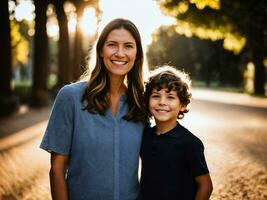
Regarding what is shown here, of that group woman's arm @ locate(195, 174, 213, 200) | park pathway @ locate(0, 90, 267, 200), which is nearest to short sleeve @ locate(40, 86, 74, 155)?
woman's arm @ locate(195, 174, 213, 200)

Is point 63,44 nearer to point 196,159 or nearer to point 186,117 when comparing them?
point 186,117

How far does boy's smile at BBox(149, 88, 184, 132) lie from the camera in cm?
321

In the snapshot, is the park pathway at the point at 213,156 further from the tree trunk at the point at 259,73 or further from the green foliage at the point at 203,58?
the green foliage at the point at 203,58

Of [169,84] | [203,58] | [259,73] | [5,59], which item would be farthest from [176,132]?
[203,58]

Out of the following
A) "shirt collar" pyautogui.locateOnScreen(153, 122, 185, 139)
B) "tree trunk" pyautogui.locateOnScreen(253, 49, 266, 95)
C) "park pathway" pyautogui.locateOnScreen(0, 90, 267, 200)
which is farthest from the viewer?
"tree trunk" pyautogui.locateOnScreen(253, 49, 266, 95)

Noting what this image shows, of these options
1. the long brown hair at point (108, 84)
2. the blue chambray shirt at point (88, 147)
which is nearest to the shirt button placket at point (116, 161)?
the blue chambray shirt at point (88, 147)

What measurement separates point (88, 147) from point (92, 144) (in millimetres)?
29

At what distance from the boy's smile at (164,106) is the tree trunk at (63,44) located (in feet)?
65.0

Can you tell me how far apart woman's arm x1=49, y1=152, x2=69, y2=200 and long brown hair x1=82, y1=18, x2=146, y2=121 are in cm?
33

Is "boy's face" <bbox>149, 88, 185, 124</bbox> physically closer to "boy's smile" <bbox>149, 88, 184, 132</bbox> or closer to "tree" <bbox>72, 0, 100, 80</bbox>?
"boy's smile" <bbox>149, 88, 184, 132</bbox>

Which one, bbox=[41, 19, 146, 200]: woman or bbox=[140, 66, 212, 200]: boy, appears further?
bbox=[140, 66, 212, 200]: boy

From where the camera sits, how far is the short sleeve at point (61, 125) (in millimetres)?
2645

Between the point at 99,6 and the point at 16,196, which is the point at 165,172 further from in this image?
the point at 99,6

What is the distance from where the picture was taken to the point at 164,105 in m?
3.24
